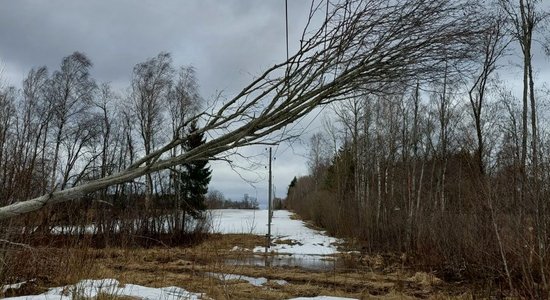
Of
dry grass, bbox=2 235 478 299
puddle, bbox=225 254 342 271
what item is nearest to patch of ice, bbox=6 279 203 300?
dry grass, bbox=2 235 478 299

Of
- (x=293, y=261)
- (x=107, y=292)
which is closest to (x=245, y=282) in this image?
(x=107, y=292)

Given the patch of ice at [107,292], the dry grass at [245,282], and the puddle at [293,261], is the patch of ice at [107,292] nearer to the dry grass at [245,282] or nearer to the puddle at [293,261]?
the dry grass at [245,282]

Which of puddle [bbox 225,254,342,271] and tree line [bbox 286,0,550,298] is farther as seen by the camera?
puddle [bbox 225,254,342,271]

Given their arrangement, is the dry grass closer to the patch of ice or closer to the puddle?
the patch of ice

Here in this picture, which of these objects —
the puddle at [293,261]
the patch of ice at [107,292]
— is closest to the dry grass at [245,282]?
the patch of ice at [107,292]

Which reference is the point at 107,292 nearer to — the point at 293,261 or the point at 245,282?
the point at 245,282

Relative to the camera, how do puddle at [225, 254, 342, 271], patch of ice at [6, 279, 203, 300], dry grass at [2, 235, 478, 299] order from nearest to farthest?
patch of ice at [6, 279, 203, 300]
dry grass at [2, 235, 478, 299]
puddle at [225, 254, 342, 271]

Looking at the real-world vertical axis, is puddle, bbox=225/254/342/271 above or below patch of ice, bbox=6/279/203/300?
below

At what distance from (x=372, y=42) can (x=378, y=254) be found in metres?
15.2

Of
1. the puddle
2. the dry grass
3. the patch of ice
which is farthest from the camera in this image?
the puddle

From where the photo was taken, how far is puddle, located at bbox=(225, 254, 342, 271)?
1597 centimetres

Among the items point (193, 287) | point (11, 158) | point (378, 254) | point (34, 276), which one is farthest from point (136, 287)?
point (378, 254)

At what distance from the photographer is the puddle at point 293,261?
1597cm

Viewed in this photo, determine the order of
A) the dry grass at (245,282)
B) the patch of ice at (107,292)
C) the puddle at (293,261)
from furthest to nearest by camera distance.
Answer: the puddle at (293,261) < the dry grass at (245,282) < the patch of ice at (107,292)
